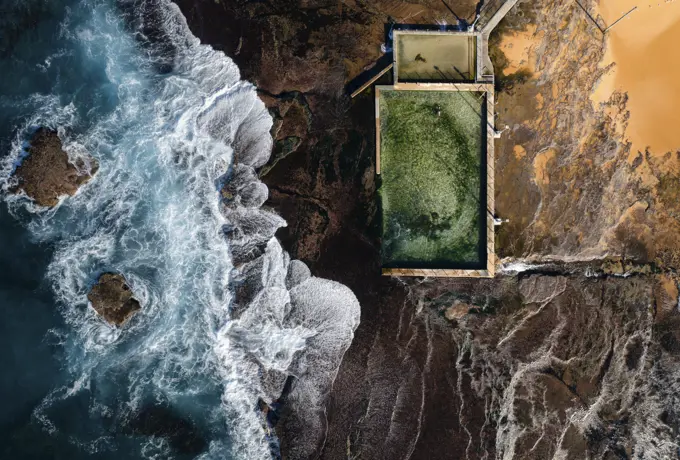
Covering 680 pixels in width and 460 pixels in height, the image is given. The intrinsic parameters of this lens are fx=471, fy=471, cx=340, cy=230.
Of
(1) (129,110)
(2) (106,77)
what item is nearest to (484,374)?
(1) (129,110)

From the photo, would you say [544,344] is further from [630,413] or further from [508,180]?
[508,180]

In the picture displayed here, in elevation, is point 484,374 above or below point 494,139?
below

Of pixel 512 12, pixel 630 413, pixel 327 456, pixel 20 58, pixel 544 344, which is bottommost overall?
pixel 327 456

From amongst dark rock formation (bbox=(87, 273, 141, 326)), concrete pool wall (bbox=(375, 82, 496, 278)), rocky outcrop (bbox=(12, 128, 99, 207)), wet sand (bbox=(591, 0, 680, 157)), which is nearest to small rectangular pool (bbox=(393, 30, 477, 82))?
concrete pool wall (bbox=(375, 82, 496, 278))

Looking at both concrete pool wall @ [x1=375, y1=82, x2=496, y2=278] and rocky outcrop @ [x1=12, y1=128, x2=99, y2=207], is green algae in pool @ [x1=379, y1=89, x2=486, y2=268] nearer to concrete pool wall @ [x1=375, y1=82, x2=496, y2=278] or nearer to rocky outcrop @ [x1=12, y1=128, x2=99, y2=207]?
concrete pool wall @ [x1=375, y1=82, x2=496, y2=278]

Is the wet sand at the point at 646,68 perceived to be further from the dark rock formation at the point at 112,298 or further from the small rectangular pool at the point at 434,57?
the dark rock formation at the point at 112,298

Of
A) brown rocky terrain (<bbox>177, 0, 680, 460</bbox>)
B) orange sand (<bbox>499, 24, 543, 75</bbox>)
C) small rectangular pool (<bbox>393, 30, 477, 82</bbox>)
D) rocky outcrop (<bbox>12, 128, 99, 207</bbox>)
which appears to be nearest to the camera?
rocky outcrop (<bbox>12, 128, 99, 207</bbox>)

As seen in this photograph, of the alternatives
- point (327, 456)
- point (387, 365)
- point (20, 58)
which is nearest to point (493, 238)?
point (387, 365)

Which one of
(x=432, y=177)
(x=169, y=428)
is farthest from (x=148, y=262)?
(x=432, y=177)
